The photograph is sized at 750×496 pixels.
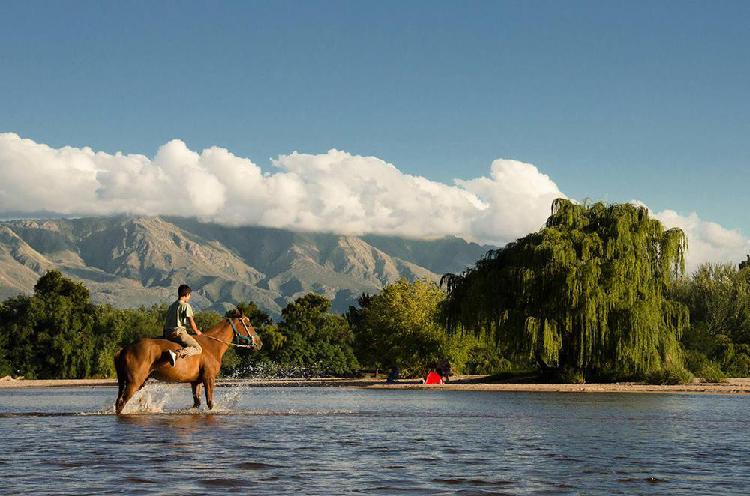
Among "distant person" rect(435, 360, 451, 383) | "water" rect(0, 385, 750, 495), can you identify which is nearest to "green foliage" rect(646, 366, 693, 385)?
"distant person" rect(435, 360, 451, 383)

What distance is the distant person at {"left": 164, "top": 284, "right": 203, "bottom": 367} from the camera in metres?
23.2

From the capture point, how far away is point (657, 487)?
11.2 metres

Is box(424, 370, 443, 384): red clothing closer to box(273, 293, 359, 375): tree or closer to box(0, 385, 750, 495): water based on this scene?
box(273, 293, 359, 375): tree

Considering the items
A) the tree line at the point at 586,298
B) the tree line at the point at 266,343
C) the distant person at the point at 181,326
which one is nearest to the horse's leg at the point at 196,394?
the distant person at the point at 181,326

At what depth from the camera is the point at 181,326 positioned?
23375mm

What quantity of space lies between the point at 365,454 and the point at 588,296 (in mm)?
34233

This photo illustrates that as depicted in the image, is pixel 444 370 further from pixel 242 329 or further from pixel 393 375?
pixel 242 329

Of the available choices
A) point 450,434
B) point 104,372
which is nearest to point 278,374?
point 104,372

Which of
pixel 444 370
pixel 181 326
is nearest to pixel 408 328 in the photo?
pixel 444 370

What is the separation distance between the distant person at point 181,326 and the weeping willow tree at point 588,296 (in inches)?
1036

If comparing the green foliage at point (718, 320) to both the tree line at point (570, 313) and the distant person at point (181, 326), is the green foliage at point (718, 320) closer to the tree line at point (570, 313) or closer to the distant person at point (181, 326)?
the tree line at point (570, 313)

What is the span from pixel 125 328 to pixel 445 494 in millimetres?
92887

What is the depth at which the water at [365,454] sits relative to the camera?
11.0m

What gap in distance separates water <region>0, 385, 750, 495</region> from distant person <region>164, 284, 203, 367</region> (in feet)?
5.01
